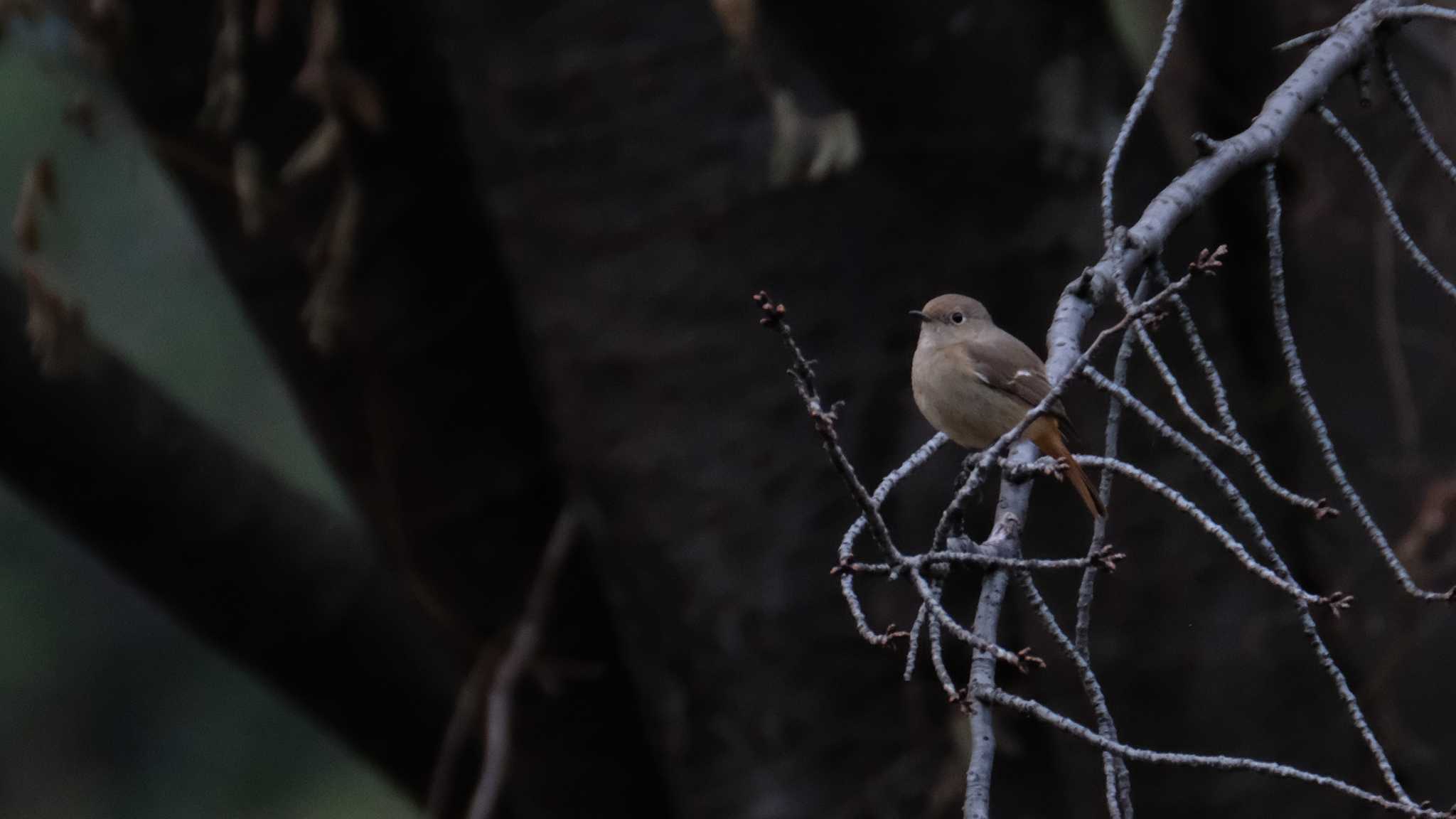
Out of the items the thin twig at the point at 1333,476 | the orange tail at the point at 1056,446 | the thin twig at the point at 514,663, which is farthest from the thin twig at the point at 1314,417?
the thin twig at the point at 514,663

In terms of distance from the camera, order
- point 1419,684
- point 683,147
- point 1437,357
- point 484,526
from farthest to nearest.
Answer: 1. point 1419,684
2. point 1437,357
3. point 484,526
4. point 683,147

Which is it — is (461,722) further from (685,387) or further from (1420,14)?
(1420,14)

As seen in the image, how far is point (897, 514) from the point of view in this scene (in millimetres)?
3418

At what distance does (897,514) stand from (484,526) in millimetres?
1159

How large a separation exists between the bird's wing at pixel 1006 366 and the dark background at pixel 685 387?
0.24 meters

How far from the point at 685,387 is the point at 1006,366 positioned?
2.83 feet

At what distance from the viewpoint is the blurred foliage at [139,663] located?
1555cm

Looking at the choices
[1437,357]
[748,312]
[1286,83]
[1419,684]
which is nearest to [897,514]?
[748,312]

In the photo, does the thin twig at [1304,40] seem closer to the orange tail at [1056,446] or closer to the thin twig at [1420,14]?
the thin twig at [1420,14]

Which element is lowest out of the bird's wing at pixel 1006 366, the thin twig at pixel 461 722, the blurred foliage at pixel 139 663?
the blurred foliage at pixel 139 663

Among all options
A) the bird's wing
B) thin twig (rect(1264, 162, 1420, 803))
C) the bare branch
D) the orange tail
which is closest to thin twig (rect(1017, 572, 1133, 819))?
thin twig (rect(1264, 162, 1420, 803))

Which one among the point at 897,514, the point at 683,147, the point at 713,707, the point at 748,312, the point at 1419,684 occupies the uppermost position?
the point at 683,147

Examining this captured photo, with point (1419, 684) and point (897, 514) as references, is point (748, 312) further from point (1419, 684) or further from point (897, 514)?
point (1419, 684)

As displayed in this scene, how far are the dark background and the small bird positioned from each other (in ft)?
0.84
